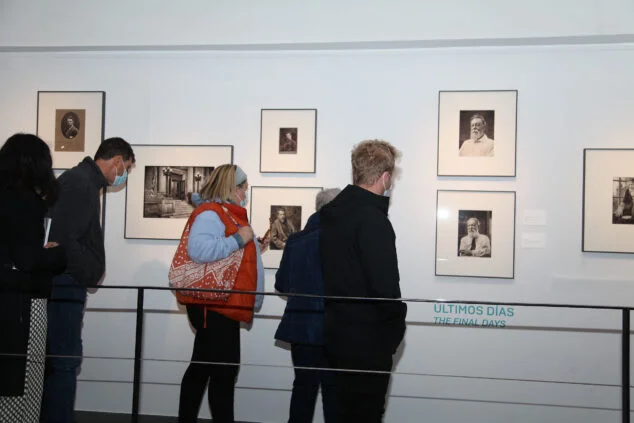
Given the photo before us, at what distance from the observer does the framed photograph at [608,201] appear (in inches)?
179

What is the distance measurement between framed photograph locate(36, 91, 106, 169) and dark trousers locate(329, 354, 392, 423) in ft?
10.3

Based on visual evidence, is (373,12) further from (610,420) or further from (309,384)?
(610,420)

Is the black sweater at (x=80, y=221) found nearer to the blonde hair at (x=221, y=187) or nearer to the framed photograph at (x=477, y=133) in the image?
the blonde hair at (x=221, y=187)

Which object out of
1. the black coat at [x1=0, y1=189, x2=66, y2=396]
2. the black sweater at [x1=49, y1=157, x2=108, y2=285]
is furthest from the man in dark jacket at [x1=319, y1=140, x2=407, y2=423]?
the black sweater at [x1=49, y1=157, x2=108, y2=285]

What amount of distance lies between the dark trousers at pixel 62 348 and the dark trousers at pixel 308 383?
1196 mm

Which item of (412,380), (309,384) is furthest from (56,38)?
(412,380)

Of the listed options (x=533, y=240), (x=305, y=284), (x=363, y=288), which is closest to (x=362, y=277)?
(x=363, y=288)

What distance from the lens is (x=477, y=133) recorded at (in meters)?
4.70

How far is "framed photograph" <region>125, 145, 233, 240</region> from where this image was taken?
4.99 meters

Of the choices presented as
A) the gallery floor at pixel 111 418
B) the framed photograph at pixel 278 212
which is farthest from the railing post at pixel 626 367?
the gallery floor at pixel 111 418

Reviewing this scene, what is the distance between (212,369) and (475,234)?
6.88ft

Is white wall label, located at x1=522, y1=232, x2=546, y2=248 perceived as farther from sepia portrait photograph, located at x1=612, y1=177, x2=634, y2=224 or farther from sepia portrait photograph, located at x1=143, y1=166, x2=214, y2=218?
sepia portrait photograph, located at x1=143, y1=166, x2=214, y2=218

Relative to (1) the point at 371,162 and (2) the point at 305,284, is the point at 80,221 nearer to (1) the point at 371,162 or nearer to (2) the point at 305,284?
(2) the point at 305,284

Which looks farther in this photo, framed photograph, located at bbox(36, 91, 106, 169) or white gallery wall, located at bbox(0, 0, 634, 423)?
framed photograph, located at bbox(36, 91, 106, 169)
